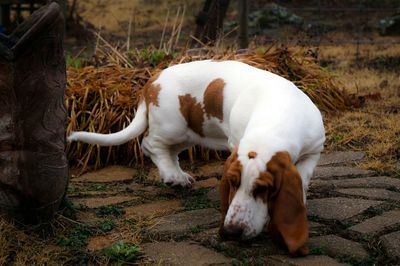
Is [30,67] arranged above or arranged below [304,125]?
above

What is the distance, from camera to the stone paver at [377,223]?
3061mm

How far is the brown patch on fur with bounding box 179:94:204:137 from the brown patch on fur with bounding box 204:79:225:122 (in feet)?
0.20

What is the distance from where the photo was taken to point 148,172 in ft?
14.8

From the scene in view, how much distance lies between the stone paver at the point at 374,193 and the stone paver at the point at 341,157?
0.68 meters

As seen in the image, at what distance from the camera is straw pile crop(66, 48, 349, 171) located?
4730mm

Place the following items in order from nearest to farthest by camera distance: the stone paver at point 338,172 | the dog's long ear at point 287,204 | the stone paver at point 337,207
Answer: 1. the dog's long ear at point 287,204
2. the stone paver at point 337,207
3. the stone paver at point 338,172

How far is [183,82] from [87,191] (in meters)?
0.94

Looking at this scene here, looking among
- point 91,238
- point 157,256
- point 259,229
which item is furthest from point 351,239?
point 91,238

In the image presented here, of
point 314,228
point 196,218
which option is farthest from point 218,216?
point 314,228

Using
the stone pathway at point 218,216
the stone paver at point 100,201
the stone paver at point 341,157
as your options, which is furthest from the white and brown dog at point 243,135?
the stone paver at point 341,157

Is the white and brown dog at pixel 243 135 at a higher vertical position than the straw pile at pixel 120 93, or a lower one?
higher

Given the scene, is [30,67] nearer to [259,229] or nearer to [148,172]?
[259,229]

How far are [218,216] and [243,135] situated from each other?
1.61 feet

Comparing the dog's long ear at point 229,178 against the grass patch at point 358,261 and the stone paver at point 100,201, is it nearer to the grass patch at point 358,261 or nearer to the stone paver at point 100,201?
the grass patch at point 358,261
